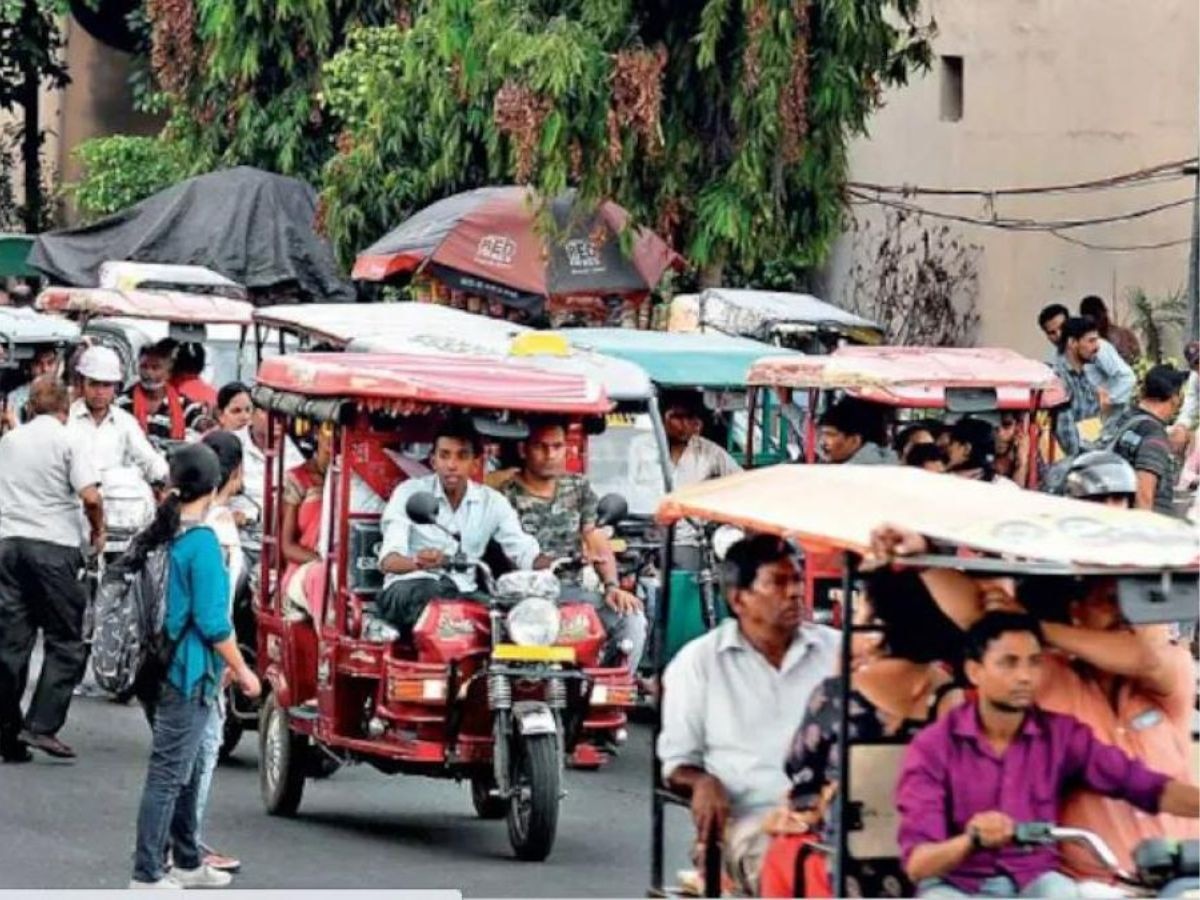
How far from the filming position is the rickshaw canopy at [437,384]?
13.9 m

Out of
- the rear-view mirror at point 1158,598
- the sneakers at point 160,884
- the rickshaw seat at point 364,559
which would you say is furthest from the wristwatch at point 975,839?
the rickshaw seat at point 364,559

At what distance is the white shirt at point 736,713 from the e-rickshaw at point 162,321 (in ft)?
45.3

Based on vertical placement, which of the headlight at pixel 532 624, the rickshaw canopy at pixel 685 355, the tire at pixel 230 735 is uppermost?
the rickshaw canopy at pixel 685 355

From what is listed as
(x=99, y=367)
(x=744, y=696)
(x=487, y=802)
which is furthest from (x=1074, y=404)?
(x=744, y=696)

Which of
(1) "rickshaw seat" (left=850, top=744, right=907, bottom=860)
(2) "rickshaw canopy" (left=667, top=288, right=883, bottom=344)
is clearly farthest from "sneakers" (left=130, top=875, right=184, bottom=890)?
(2) "rickshaw canopy" (left=667, top=288, right=883, bottom=344)

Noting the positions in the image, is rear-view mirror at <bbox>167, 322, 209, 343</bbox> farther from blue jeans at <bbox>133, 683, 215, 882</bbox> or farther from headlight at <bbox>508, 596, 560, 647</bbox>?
blue jeans at <bbox>133, 683, 215, 882</bbox>

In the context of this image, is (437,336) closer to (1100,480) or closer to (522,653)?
(522,653)

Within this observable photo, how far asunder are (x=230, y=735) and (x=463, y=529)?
264 centimetres

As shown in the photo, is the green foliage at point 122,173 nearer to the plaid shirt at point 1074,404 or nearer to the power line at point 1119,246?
the power line at point 1119,246

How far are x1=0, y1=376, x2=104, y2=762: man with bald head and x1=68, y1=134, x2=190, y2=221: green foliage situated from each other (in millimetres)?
19072

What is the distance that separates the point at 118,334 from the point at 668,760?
1491 cm

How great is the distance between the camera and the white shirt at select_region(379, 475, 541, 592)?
44.9 ft

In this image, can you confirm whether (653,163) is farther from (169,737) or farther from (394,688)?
(169,737)

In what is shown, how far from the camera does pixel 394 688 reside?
43.9 ft
